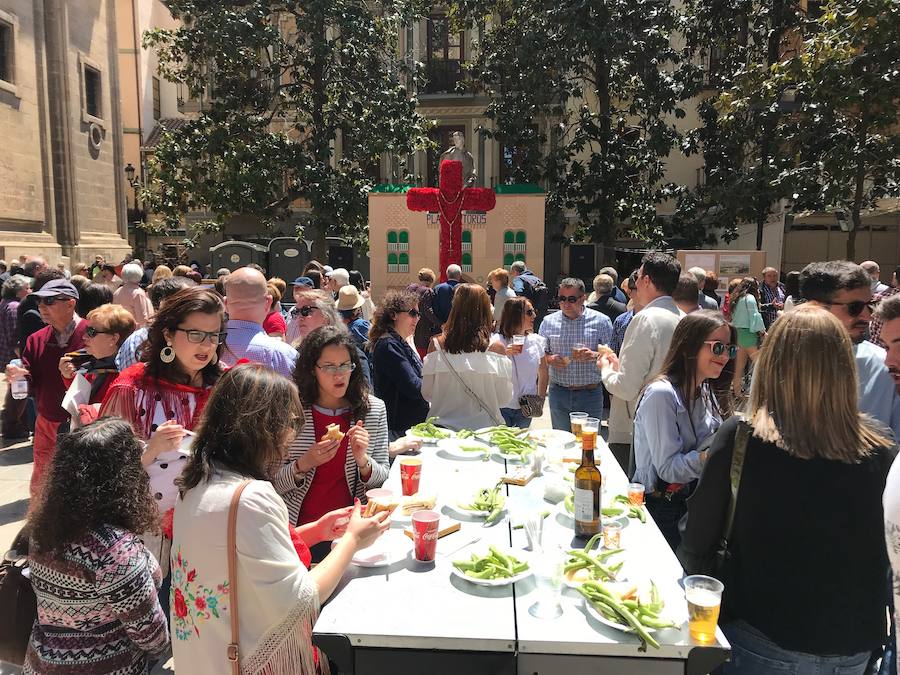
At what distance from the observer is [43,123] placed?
52.4 ft

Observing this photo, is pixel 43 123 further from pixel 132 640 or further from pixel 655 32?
pixel 132 640

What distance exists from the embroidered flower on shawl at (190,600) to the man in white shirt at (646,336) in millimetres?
2655

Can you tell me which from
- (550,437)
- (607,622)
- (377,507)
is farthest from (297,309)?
(607,622)

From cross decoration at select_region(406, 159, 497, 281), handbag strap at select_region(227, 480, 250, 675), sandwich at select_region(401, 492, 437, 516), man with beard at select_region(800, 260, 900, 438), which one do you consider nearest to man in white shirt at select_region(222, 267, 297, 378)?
sandwich at select_region(401, 492, 437, 516)

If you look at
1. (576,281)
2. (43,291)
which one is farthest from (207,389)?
(576,281)

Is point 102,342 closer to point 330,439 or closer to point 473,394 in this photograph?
point 330,439

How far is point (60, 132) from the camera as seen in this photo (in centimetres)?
1633

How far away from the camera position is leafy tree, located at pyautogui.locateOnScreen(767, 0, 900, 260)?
36.8 feet

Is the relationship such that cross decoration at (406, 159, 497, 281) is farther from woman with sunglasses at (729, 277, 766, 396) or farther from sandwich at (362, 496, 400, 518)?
sandwich at (362, 496, 400, 518)

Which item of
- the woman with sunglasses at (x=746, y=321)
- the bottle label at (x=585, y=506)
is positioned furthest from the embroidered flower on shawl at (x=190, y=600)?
the woman with sunglasses at (x=746, y=321)

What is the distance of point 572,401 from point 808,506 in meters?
3.63

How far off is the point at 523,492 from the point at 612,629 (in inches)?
43.1

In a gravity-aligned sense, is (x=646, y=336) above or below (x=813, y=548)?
above

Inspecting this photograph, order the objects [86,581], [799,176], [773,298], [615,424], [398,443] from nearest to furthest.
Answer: [86,581] → [398,443] → [615,424] → [773,298] → [799,176]
